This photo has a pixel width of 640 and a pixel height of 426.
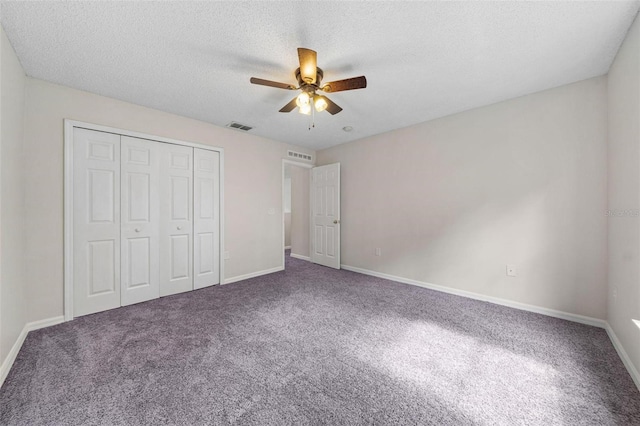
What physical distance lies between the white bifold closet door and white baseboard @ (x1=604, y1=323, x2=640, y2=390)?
4264 millimetres

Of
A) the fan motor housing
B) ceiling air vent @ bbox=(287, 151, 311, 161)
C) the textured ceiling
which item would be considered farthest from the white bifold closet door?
the fan motor housing

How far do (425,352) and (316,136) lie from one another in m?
3.49

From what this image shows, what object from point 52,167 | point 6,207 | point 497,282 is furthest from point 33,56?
point 497,282

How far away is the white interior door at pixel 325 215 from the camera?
4711mm

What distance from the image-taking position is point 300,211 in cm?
582

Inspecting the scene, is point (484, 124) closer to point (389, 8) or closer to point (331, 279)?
point (389, 8)

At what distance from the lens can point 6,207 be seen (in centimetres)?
183

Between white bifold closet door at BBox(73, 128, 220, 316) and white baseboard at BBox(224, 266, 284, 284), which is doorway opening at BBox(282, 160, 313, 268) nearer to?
white baseboard at BBox(224, 266, 284, 284)

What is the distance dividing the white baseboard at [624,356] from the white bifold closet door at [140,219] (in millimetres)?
4264

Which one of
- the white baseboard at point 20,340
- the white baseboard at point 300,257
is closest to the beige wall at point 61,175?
the white baseboard at point 20,340

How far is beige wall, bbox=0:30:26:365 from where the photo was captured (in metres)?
1.74

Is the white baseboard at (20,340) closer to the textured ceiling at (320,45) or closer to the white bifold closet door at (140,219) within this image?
the white bifold closet door at (140,219)

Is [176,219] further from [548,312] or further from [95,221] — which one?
[548,312]

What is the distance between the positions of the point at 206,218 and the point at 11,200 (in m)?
1.86
